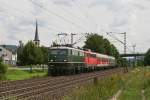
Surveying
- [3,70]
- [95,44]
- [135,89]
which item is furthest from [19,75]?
[95,44]

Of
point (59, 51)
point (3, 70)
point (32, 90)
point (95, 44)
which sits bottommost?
point (32, 90)

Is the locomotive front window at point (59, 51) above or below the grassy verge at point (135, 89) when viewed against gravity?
above

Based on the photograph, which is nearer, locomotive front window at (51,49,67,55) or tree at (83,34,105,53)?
locomotive front window at (51,49,67,55)

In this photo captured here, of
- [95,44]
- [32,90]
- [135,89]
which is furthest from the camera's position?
[95,44]

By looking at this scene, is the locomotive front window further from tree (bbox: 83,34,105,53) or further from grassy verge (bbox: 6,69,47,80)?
tree (bbox: 83,34,105,53)

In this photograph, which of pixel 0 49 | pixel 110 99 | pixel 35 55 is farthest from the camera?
pixel 0 49

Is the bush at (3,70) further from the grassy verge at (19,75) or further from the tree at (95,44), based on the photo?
the tree at (95,44)

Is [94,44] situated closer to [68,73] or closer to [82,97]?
[68,73]

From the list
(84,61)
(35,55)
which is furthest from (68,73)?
(35,55)

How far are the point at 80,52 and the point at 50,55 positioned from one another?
6878 mm

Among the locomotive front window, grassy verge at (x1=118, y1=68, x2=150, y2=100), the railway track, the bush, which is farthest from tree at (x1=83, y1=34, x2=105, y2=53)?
the railway track

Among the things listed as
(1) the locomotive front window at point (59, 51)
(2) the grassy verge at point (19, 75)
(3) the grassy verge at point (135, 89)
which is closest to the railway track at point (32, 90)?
(3) the grassy verge at point (135, 89)

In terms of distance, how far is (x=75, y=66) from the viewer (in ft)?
168

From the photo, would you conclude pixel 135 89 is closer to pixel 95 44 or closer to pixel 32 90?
pixel 32 90
